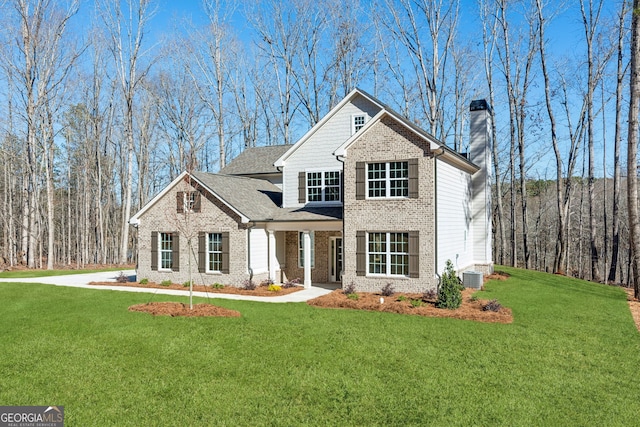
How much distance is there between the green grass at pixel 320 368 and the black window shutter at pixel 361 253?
3684 millimetres

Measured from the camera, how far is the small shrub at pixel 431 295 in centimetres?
1441

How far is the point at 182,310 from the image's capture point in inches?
480

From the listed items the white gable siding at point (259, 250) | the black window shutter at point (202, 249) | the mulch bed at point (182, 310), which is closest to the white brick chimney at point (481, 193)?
the white gable siding at point (259, 250)

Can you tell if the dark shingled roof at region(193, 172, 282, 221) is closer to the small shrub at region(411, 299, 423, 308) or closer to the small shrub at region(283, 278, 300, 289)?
the small shrub at region(283, 278, 300, 289)

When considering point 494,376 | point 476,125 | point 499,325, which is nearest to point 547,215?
point 476,125

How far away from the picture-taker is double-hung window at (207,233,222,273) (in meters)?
18.0

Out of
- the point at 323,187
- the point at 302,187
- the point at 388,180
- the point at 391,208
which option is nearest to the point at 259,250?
the point at 302,187

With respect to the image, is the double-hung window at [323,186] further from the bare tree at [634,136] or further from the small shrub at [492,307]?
the bare tree at [634,136]

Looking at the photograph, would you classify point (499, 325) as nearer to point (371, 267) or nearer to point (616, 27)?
point (371, 267)

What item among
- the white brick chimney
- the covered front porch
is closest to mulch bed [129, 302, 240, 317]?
the covered front porch

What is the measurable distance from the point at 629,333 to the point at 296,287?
11156mm

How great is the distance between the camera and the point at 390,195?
15938 millimetres

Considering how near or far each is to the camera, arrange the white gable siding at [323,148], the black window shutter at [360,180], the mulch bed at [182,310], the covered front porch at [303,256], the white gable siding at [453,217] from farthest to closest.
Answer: the white gable siding at [323,148]
the covered front porch at [303,256]
the black window shutter at [360,180]
the white gable siding at [453,217]
the mulch bed at [182,310]

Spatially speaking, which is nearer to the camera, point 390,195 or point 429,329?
point 429,329
